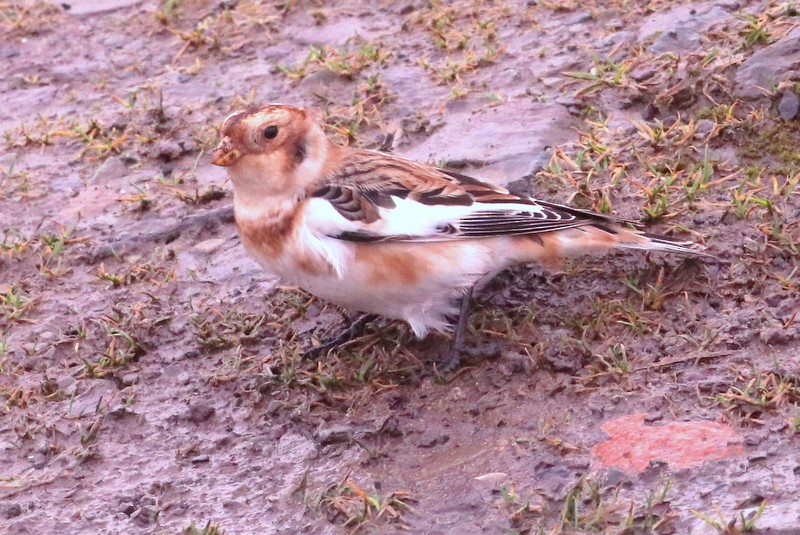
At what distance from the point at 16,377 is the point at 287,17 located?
363 centimetres

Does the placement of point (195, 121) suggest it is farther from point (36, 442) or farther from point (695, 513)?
point (695, 513)

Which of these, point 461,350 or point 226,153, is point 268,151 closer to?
point 226,153

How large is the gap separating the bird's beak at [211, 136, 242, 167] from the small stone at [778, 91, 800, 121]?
2582mm

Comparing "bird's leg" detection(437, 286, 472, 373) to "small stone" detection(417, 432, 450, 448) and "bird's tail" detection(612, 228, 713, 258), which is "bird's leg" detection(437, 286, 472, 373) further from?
"bird's tail" detection(612, 228, 713, 258)

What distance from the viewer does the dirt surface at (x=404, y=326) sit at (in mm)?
4176

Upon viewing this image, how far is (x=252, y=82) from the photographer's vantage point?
7402 mm

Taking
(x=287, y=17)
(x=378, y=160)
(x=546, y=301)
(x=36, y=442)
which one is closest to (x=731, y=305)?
(x=546, y=301)

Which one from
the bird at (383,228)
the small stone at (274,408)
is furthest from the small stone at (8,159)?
the small stone at (274,408)

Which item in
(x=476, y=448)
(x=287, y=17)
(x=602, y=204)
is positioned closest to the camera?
(x=476, y=448)

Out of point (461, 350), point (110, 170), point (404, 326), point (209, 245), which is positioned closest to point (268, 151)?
point (404, 326)

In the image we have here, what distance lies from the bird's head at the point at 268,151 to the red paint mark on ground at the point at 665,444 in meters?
1.62

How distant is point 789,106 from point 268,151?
8.16 feet

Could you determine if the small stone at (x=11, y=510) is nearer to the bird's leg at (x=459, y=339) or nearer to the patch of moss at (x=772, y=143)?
the bird's leg at (x=459, y=339)

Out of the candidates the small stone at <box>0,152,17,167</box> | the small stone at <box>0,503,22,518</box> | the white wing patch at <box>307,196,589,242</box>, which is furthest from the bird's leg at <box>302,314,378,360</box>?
the small stone at <box>0,152,17,167</box>
